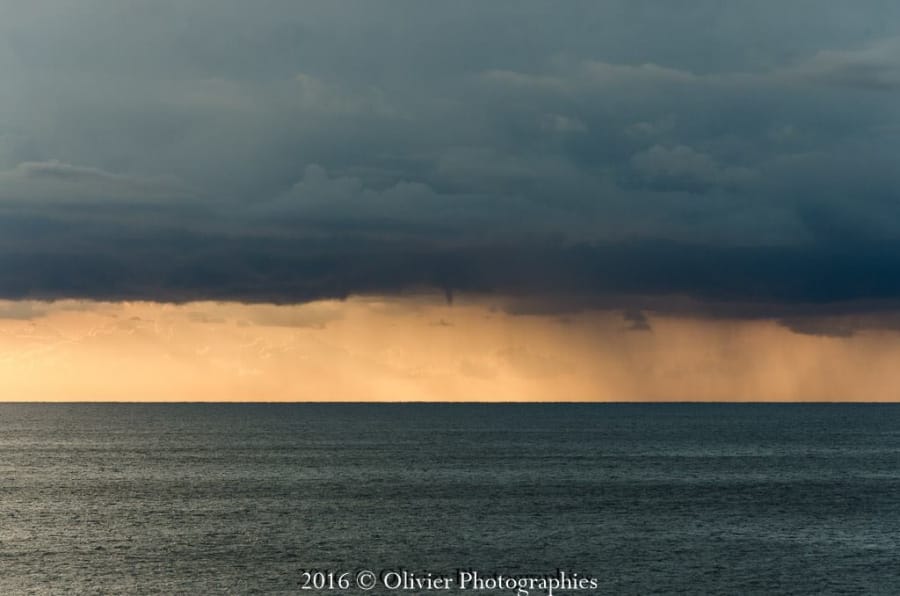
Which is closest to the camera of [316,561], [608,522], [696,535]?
[316,561]

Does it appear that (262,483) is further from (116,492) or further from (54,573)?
(54,573)

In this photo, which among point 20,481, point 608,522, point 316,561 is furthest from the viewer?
point 20,481

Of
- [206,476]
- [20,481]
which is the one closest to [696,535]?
[206,476]

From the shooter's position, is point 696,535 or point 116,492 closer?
point 696,535

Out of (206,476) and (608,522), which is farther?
(206,476)

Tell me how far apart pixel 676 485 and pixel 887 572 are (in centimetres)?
7017

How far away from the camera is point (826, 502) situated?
5728 inches

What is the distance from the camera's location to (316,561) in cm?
9981

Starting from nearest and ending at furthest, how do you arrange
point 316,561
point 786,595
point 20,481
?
point 786,595, point 316,561, point 20,481

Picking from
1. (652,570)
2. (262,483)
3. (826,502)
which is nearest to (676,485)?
(826,502)

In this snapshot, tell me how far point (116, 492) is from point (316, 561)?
67.1m

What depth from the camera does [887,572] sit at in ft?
315

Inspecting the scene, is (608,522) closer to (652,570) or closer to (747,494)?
(652,570)

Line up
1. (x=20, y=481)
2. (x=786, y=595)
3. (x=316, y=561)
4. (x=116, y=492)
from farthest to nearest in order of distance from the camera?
(x=20, y=481)
(x=116, y=492)
(x=316, y=561)
(x=786, y=595)
